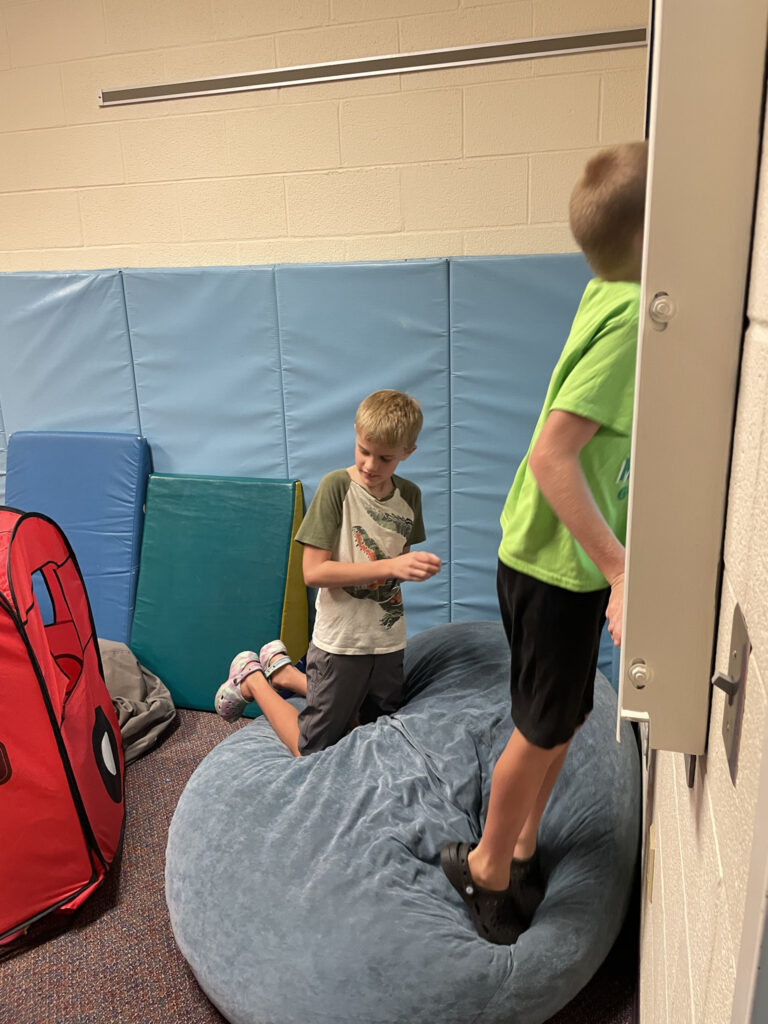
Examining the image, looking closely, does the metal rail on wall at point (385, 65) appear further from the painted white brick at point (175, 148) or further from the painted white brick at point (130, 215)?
the painted white brick at point (130, 215)

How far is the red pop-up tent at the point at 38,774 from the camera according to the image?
1790 mm

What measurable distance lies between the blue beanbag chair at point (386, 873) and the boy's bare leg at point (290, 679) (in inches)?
9.6

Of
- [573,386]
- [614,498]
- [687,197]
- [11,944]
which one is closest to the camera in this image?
[687,197]

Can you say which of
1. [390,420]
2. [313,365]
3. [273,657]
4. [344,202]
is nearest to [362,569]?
[390,420]

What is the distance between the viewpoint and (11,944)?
1811mm

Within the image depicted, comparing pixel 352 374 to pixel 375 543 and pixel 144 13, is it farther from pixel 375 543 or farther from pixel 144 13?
pixel 144 13

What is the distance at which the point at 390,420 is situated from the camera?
1.87m

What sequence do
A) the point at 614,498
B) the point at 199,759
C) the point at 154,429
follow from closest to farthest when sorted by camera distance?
the point at 614,498 → the point at 199,759 → the point at 154,429

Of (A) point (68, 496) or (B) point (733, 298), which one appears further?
(A) point (68, 496)

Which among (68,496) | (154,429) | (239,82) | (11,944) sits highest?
(239,82)

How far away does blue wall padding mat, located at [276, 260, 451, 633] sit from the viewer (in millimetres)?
2480

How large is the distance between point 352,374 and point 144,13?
137 centimetres

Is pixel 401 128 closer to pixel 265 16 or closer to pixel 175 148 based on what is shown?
pixel 265 16

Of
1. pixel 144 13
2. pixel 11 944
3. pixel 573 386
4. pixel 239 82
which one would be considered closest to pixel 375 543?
pixel 573 386
